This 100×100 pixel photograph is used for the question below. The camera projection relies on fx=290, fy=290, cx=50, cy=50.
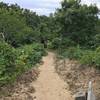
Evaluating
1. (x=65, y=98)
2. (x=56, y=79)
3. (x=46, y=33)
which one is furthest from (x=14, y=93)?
(x=46, y=33)

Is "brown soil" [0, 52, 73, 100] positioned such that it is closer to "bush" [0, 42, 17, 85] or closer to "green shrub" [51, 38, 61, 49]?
"bush" [0, 42, 17, 85]

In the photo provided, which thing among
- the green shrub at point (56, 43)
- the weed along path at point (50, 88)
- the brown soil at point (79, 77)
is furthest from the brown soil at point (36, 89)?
the green shrub at point (56, 43)

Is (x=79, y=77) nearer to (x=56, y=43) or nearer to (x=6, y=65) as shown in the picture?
(x=6, y=65)

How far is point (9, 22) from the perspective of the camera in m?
29.2

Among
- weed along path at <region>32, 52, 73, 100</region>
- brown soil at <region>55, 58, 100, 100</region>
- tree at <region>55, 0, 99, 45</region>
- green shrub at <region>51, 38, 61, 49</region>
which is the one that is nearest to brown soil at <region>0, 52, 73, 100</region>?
weed along path at <region>32, 52, 73, 100</region>

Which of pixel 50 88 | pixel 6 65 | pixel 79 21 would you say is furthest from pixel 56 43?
pixel 50 88

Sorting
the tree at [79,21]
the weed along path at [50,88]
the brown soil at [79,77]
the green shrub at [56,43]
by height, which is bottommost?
the weed along path at [50,88]

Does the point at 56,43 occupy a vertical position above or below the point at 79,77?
above

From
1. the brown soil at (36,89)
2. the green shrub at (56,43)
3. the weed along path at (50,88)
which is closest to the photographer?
the brown soil at (36,89)

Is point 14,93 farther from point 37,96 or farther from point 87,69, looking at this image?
point 87,69

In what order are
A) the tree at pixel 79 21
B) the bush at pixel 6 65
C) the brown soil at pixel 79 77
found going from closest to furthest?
the bush at pixel 6 65 < the brown soil at pixel 79 77 < the tree at pixel 79 21

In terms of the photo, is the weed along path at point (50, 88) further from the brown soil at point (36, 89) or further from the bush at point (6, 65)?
the bush at point (6, 65)

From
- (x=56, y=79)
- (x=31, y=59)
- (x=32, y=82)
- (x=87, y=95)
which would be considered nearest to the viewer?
(x=87, y=95)

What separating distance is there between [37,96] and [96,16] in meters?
21.1
